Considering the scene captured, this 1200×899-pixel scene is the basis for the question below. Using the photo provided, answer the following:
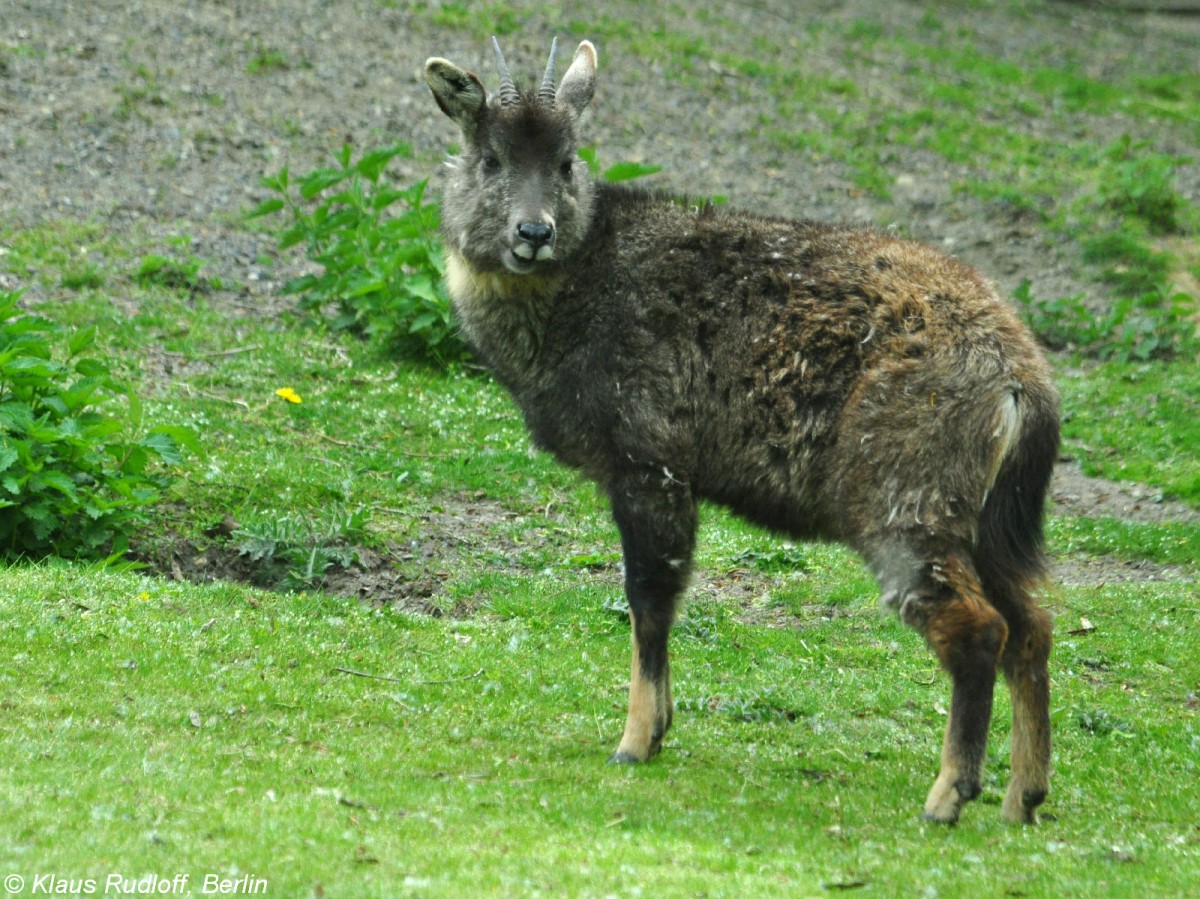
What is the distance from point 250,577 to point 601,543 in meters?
2.75

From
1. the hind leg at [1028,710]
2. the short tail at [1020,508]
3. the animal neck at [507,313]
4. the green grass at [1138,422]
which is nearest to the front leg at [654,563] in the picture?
the animal neck at [507,313]

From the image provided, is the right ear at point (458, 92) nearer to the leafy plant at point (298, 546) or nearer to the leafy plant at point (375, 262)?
the leafy plant at point (298, 546)

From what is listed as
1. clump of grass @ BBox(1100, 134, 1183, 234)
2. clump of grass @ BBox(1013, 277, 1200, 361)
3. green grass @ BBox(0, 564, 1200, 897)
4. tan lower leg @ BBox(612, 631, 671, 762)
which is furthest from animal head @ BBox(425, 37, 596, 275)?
clump of grass @ BBox(1100, 134, 1183, 234)

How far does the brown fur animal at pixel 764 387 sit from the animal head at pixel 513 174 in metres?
0.01

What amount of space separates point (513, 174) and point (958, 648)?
3.43 meters

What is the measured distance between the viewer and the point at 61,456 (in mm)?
9008

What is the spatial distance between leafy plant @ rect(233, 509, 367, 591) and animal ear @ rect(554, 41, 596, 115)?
351 centimetres

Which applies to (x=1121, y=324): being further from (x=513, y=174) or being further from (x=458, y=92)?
(x=458, y=92)

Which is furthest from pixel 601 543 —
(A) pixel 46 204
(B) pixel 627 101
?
(B) pixel 627 101

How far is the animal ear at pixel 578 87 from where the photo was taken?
7934 millimetres

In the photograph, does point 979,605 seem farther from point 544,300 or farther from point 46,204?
point 46,204

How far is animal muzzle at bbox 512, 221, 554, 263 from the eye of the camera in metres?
7.20

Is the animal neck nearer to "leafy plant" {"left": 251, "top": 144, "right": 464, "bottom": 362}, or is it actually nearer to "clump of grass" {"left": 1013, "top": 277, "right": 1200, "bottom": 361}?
"leafy plant" {"left": 251, "top": 144, "right": 464, "bottom": 362}

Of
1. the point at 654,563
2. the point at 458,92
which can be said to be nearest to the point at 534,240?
the point at 458,92
